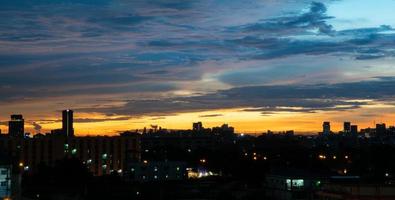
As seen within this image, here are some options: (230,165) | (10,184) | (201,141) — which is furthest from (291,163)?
(201,141)

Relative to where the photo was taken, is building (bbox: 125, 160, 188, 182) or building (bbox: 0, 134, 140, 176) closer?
building (bbox: 125, 160, 188, 182)

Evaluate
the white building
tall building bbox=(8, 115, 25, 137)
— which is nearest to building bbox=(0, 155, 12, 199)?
the white building

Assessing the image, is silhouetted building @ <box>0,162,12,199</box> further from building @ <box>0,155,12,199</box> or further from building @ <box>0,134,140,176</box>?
building @ <box>0,134,140,176</box>

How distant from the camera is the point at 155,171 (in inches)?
1877

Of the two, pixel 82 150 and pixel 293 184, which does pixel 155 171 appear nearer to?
pixel 82 150

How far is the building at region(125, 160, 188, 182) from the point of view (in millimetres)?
46906

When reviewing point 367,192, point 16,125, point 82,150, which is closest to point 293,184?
point 367,192

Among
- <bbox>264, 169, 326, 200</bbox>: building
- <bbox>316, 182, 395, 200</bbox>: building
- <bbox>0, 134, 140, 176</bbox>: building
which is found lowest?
<bbox>264, 169, 326, 200</bbox>: building

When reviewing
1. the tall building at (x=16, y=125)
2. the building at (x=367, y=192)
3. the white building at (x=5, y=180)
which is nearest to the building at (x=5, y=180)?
the white building at (x=5, y=180)

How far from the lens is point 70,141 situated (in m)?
57.2

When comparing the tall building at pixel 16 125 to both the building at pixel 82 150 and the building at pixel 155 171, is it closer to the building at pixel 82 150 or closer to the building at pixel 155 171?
the building at pixel 82 150

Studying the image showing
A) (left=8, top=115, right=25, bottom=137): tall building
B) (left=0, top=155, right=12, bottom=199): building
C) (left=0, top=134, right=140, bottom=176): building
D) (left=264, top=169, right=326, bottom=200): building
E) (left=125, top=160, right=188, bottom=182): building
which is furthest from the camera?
(left=8, top=115, right=25, bottom=137): tall building

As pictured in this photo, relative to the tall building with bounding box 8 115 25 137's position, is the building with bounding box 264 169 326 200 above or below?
below

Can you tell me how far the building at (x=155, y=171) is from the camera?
4691cm
